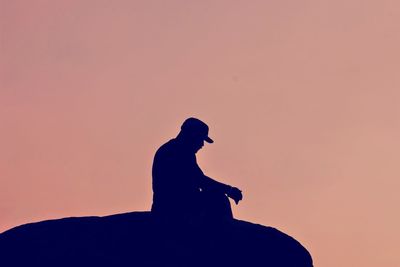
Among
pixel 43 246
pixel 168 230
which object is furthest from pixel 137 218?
pixel 43 246

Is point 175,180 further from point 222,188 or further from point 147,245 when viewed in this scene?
point 147,245

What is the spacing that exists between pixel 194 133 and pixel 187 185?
1.05 m

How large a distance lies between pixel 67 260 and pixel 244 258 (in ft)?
11.2

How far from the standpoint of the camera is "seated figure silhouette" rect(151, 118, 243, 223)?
57.0ft

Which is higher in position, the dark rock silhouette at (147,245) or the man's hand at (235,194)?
the man's hand at (235,194)

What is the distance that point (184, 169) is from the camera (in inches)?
→ 691

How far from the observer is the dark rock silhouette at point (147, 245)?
1689cm

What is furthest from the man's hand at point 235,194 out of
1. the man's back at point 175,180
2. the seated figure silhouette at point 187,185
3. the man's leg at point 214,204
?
the man's back at point 175,180

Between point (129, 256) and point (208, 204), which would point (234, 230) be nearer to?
point (208, 204)

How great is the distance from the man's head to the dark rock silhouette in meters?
1.59

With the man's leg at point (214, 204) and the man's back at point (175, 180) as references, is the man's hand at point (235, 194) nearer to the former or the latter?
the man's leg at point (214, 204)

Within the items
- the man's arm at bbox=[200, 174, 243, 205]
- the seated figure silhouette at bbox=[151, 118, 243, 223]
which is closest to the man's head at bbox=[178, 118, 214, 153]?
the seated figure silhouette at bbox=[151, 118, 243, 223]

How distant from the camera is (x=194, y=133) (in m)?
17.4

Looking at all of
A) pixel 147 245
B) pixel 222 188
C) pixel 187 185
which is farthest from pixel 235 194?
pixel 147 245
